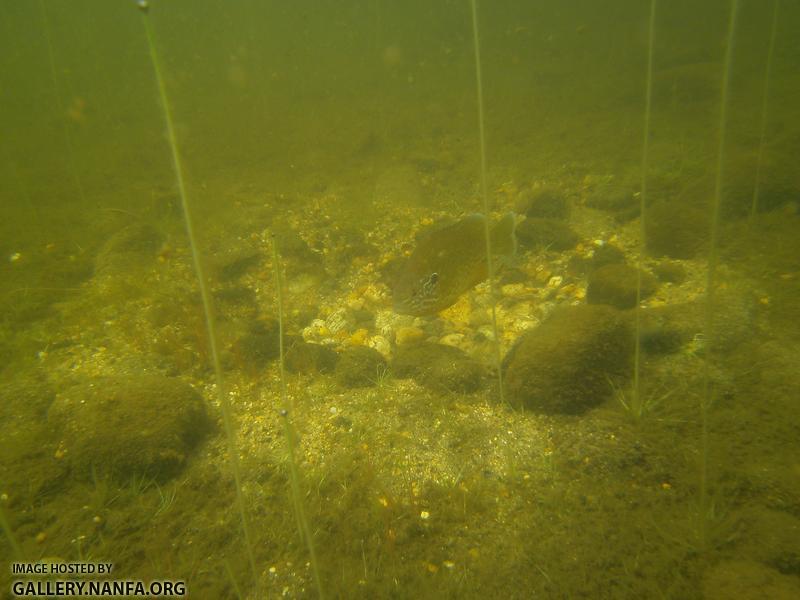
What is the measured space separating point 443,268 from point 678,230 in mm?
4057

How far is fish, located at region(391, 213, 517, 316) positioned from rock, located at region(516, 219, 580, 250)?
2929 millimetres

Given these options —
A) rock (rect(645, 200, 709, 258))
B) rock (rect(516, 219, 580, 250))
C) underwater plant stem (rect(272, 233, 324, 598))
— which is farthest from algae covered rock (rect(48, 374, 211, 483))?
rock (rect(645, 200, 709, 258))

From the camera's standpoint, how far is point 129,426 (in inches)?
128

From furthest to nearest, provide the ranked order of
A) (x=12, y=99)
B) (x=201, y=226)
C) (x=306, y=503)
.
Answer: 1. (x=12, y=99)
2. (x=201, y=226)
3. (x=306, y=503)

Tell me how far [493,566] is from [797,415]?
2.46 meters

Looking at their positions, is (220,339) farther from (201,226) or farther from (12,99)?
(12,99)

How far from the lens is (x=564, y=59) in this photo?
2023cm

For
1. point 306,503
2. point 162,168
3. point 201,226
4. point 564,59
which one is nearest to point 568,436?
point 306,503

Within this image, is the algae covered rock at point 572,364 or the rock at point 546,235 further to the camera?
the rock at point 546,235

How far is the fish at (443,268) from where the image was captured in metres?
3.39

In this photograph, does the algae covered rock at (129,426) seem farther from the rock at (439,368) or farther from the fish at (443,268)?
the fish at (443,268)

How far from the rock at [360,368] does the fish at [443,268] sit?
3.16 ft

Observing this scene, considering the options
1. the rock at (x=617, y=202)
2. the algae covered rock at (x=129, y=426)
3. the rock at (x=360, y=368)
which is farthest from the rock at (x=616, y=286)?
the algae covered rock at (x=129, y=426)

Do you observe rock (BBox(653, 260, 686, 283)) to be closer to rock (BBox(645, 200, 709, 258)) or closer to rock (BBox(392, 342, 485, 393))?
rock (BBox(645, 200, 709, 258))
